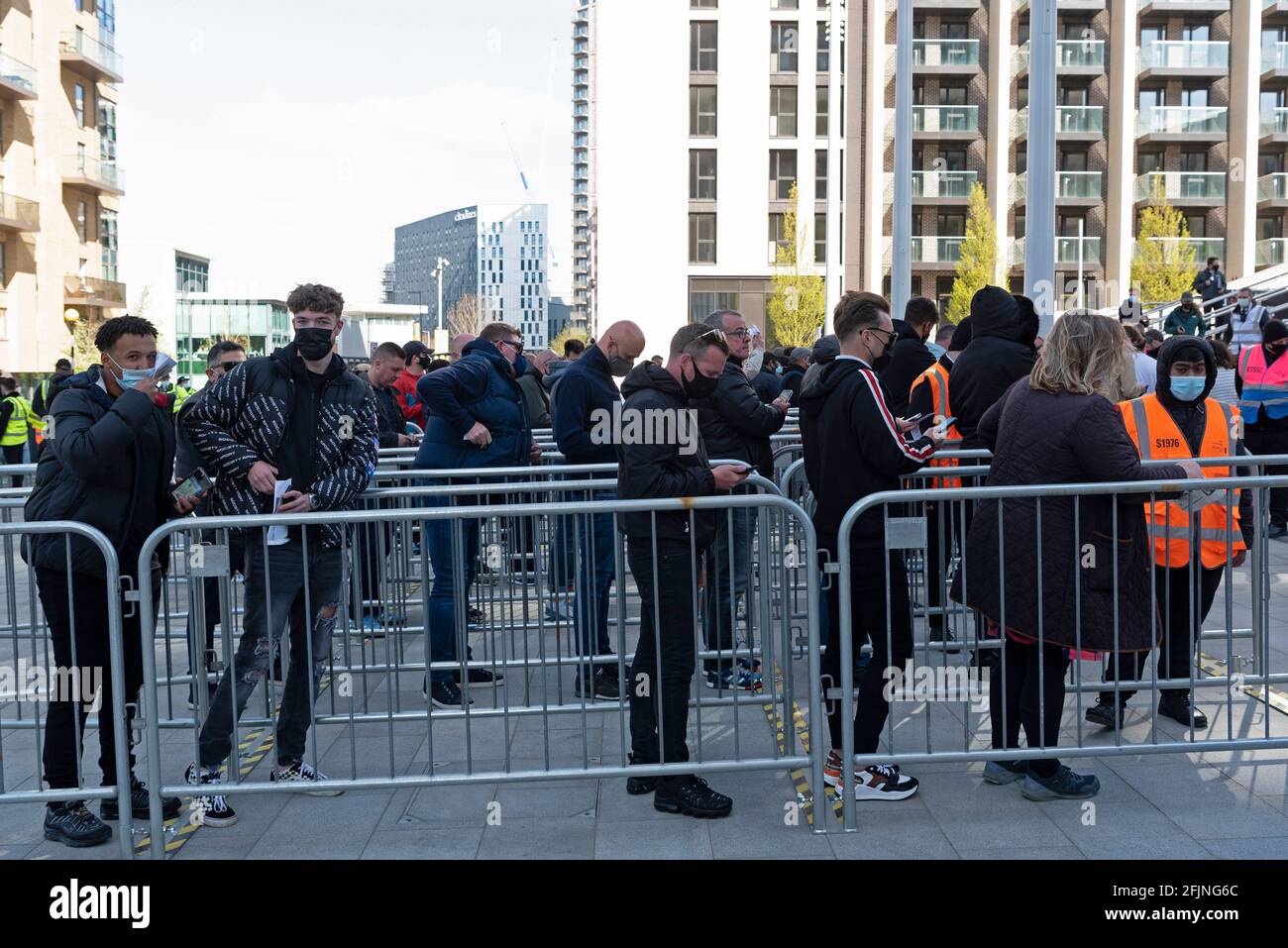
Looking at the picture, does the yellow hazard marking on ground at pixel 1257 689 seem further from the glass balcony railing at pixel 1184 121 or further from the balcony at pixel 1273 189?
the glass balcony railing at pixel 1184 121

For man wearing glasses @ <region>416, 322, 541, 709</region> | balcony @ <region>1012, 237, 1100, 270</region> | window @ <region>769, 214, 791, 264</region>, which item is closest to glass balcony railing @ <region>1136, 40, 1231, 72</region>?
balcony @ <region>1012, 237, 1100, 270</region>

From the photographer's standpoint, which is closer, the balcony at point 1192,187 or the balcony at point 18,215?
the balcony at point 18,215

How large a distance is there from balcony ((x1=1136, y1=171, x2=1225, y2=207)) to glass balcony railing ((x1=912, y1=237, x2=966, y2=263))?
7.84 meters

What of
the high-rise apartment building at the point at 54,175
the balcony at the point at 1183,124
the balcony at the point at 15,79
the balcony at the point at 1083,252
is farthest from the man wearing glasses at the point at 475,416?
the balcony at the point at 1183,124

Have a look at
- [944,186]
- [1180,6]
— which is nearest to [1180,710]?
[944,186]

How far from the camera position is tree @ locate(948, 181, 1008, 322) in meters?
49.4

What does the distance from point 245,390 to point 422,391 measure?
259 centimetres

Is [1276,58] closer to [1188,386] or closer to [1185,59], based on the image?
[1185,59]

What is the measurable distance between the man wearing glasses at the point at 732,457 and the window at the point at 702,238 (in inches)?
1859

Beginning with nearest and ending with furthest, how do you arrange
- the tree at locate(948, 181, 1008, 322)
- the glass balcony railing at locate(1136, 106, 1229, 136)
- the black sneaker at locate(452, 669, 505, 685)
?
the black sneaker at locate(452, 669, 505, 685) < the tree at locate(948, 181, 1008, 322) < the glass balcony railing at locate(1136, 106, 1229, 136)

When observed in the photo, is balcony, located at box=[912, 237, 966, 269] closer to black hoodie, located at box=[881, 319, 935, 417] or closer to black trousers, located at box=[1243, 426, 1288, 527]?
black trousers, located at box=[1243, 426, 1288, 527]

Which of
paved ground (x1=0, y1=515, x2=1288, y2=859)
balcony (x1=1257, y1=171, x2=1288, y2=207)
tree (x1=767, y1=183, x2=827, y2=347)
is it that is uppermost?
balcony (x1=1257, y1=171, x2=1288, y2=207)

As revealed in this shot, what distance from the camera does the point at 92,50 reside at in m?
54.0

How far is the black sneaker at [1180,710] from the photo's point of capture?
6152mm
